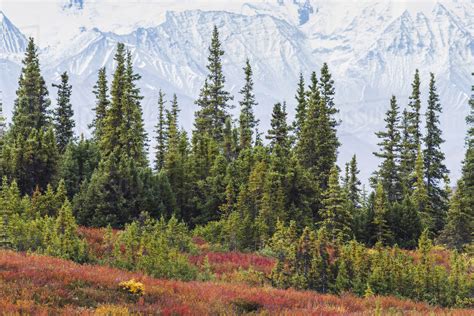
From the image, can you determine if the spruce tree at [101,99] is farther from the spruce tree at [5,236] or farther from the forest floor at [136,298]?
the forest floor at [136,298]

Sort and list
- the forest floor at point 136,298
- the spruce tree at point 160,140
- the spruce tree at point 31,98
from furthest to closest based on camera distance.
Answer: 1. the spruce tree at point 160,140
2. the spruce tree at point 31,98
3. the forest floor at point 136,298

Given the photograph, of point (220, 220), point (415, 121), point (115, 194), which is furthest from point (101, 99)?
point (415, 121)

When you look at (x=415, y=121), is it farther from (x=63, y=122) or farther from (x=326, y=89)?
(x=63, y=122)

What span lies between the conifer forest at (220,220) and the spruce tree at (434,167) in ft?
0.59

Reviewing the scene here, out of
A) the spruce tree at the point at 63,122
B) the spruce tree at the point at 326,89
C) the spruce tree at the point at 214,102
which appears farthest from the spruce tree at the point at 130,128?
the spruce tree at the point at 326,89

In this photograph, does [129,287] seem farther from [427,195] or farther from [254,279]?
[427,195]

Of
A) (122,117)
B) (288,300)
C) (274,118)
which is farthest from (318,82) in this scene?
(288,300)

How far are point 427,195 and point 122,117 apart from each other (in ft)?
85.7

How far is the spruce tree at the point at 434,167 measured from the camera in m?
47.0

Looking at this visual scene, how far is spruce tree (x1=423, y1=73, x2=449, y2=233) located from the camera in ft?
154

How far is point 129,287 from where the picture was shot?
1230 centimetres

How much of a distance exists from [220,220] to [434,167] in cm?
2769

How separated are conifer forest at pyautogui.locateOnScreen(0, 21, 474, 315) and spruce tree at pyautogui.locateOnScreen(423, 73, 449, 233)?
179mm

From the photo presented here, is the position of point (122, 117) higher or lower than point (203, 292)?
higher
